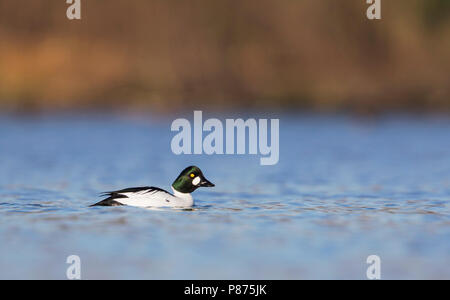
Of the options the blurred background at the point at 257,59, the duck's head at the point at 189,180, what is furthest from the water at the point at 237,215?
the blurred background at the point at 257,59

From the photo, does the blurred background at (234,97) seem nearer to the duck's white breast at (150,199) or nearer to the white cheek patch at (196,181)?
the white cheek patch at (196,181)

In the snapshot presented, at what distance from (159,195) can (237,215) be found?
0.96 meters

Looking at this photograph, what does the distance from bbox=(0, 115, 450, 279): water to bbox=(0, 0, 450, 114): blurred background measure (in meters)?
4.57

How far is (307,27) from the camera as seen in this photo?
26.2 metres

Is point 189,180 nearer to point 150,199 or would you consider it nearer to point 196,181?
point 196,181

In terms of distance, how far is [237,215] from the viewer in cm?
1083

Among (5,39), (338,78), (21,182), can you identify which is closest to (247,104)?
(338,78)

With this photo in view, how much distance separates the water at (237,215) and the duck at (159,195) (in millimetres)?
118

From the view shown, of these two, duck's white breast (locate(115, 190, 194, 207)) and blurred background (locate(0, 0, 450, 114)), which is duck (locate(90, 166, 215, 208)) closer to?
duck's white breast (locate(115, 190, 194, 207))

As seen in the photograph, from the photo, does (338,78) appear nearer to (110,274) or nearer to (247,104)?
(247,104)

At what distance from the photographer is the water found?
811 cm

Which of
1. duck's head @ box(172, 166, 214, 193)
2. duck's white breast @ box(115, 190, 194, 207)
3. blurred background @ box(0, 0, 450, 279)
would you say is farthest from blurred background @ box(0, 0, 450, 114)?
duck's white breast @ box(115, 190, 194, 207)

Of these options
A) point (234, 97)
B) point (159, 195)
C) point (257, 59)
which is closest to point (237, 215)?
point (159, 195)

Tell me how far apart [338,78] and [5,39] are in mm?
9392
